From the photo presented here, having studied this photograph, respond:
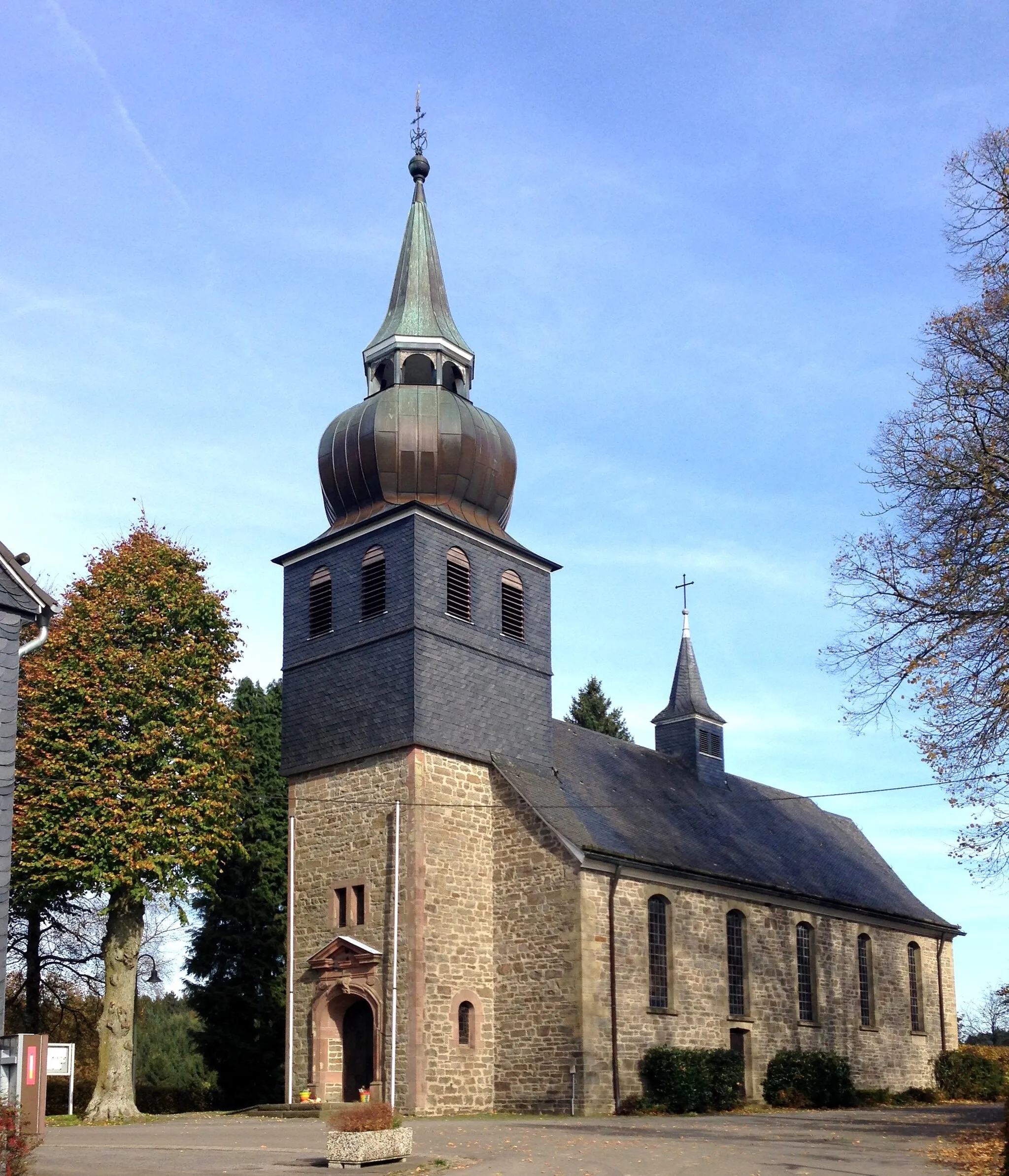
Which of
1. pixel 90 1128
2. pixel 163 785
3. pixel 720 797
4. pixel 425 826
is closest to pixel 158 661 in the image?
pixel 163 785

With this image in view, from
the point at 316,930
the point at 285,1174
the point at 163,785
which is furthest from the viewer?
the point at 316,930

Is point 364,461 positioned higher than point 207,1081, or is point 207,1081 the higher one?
point 364,461

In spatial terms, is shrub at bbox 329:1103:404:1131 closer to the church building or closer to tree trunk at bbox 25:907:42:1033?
the church building

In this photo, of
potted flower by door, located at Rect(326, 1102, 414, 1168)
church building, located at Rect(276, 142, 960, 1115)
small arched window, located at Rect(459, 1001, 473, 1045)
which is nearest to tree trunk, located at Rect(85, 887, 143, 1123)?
church building, located at Rect(276, 142, 960, 1115)

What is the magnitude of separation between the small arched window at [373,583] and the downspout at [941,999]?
2361 cm

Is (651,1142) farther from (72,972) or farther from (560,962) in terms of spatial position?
(72,972)

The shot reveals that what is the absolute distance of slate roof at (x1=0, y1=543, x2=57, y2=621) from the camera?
17.3 m

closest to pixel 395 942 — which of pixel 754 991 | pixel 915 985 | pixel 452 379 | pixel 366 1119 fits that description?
pixel 754 991

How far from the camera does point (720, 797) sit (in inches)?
1700

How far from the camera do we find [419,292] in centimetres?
3772

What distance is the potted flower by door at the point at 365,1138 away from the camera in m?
17.7

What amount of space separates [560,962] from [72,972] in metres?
14.4

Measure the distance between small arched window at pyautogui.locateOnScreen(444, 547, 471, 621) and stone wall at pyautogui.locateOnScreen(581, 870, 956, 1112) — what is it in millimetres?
6844

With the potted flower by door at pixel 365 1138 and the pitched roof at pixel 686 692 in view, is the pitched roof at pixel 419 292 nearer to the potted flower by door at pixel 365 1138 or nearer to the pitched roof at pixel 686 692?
the pitched roof at pixel 686 692
